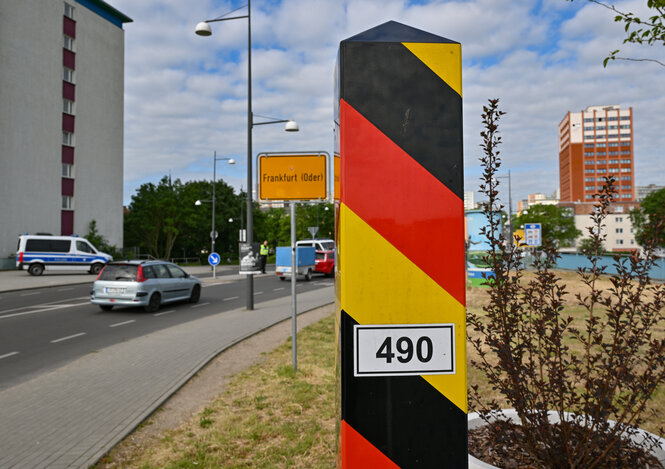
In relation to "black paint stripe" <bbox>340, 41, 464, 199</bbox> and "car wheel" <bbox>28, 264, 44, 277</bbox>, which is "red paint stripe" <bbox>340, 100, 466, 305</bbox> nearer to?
"black paint stripe" <bbox>340, 41, 464, 199</bbox>

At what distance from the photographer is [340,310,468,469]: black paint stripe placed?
121 cm

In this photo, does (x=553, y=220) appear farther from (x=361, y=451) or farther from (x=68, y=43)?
(x=361, y=451)

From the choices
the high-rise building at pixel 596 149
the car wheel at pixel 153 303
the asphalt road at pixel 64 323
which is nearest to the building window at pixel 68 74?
the asphalt road at pixel 64 323

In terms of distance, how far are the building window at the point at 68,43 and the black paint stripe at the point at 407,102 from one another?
43068 millimetres

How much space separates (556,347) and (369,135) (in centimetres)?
193

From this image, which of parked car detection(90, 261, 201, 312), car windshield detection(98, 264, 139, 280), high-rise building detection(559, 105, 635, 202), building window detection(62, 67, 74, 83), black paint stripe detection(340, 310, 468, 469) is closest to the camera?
black paint stripe detection(340, 310, 468, 469)

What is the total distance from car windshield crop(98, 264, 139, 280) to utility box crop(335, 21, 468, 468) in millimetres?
14406

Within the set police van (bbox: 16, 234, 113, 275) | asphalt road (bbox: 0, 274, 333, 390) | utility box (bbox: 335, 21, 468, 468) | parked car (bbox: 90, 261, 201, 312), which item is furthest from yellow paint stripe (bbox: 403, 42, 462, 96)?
police van (bbox: 16, 234, 113, 275)

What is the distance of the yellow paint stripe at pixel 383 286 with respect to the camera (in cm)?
121

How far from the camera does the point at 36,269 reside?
93.1ft

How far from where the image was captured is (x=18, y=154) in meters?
33.3

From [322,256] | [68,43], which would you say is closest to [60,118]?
[68,43]

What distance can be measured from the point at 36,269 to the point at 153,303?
58.1ft

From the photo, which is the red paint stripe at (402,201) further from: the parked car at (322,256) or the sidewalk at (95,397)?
the parked car at (322,256)
